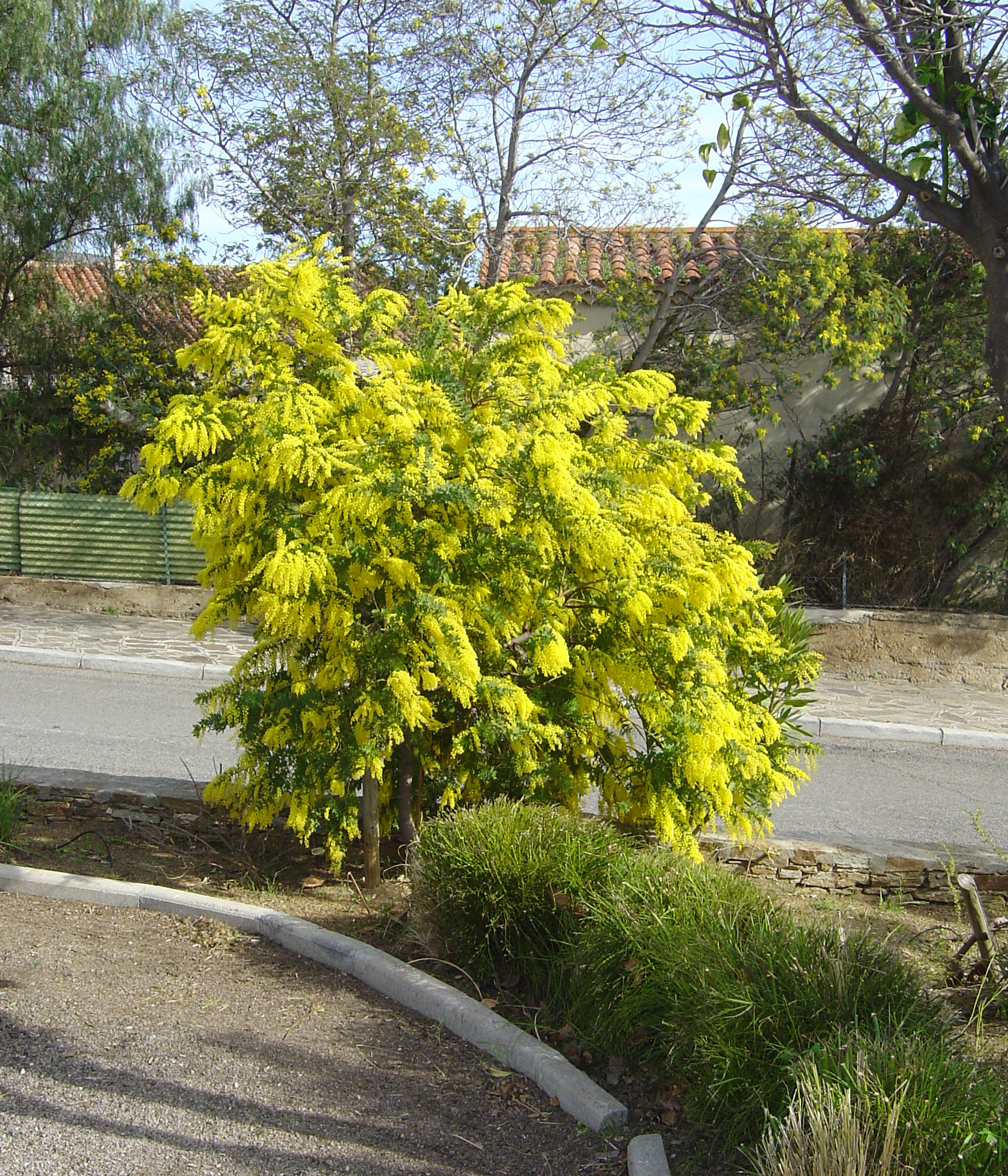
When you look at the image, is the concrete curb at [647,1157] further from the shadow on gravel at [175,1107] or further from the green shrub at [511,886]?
the green shrub at [511,886]

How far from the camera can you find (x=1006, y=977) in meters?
3.96

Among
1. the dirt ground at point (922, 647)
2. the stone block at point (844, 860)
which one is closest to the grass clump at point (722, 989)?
the stone block at point (844, 860)

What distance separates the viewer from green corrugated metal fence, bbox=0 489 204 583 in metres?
14.8

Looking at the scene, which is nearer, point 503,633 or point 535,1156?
point 535,1156

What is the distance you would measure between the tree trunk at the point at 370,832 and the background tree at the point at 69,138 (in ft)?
48.0

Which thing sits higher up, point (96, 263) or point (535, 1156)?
point (96, 263)

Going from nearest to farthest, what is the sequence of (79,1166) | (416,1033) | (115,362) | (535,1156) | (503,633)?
(79,1166) → (535,1156) → (416,1033) → (503,633) → (115,362)

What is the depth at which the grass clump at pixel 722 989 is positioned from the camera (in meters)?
2.62

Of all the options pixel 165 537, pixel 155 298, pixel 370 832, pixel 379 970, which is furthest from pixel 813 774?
pixel 155 298

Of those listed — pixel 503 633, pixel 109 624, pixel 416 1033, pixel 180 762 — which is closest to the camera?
pixel 416 1033

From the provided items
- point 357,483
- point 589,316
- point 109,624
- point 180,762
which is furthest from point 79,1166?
point 589,316

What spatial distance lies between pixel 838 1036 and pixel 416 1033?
4.89ft

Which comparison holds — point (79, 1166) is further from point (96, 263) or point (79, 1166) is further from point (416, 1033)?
point (96, 263)

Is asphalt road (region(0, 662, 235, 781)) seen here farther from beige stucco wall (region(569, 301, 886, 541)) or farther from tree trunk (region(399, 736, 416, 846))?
beige stucco wall (region(569, 301, 886, 541))
